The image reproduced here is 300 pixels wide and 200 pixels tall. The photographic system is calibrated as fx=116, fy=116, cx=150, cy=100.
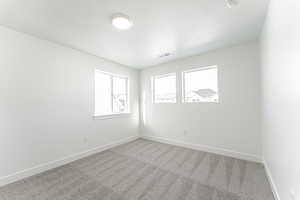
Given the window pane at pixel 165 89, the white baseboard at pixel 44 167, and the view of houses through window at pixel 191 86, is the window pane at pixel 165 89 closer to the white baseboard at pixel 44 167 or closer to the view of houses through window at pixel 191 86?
the view of houses through window at pixel 191 86

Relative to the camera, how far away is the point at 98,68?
3.08 metres

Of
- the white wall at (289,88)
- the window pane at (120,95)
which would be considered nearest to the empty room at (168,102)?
the white wall at (289,88)

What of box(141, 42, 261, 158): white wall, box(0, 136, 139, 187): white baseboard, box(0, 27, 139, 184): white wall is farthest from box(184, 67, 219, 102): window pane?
box(0, 136, 139, 187): white baseboard

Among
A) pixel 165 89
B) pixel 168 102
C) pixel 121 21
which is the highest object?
pixel 121 21

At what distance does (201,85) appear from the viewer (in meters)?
3.09

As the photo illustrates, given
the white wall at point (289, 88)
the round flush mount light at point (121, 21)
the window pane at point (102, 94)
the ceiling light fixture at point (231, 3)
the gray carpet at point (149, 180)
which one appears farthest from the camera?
the window pane at point (102, 94)

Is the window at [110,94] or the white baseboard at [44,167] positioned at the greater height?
the window at [110,94]

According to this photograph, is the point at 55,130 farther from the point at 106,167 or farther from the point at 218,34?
the point at 218,34

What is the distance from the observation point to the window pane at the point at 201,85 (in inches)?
114

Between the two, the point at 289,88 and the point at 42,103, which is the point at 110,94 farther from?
the point at 289,88

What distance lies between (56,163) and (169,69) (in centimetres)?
352

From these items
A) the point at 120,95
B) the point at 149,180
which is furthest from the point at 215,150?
the point at 120,95

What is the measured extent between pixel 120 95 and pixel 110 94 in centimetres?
38

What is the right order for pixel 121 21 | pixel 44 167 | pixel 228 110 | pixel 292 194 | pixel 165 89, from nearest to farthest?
1. pixel 292 194
2. pixel 121 21
3. pixel 44 167
4. pixel 228 110
5. pixel 165 89
